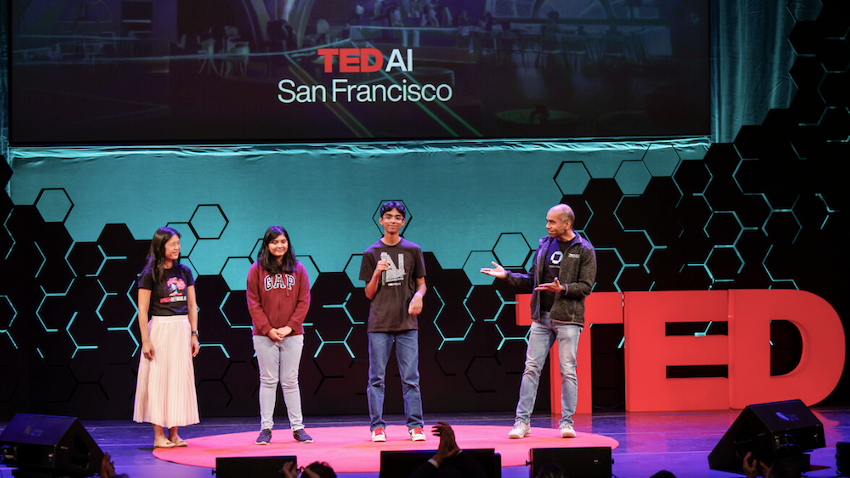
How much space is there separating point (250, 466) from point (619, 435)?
2.64 meters

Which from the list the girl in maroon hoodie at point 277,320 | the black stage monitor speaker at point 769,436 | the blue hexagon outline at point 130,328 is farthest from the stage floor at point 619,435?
the blue hexagon outline at point 130,328

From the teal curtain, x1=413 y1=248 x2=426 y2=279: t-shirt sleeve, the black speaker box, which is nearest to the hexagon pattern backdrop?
the teal curtain

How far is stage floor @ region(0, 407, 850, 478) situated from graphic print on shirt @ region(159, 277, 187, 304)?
86 cm

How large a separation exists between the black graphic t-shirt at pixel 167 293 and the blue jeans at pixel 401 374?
3.63ft

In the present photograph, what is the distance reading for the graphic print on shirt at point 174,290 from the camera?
15.9 ft

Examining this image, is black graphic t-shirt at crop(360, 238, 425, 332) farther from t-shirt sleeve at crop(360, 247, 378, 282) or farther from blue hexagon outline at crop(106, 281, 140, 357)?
blue hexagon outline at crop(106, 281, 140, 357)

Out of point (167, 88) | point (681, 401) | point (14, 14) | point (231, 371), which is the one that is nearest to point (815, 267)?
point (681, 401)

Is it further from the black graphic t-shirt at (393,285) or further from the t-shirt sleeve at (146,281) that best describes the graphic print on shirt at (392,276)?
the t-shirt sleeve at (146,281)

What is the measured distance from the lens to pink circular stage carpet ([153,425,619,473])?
14.3 ft

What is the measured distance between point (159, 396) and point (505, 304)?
2.53 m

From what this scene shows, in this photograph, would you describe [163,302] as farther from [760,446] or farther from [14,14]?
[760,446]

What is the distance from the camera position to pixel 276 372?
4.94 metres


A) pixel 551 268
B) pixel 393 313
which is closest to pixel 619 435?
pixel 551 268

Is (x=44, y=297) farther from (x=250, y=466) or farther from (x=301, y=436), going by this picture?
(x=250, y=466)
